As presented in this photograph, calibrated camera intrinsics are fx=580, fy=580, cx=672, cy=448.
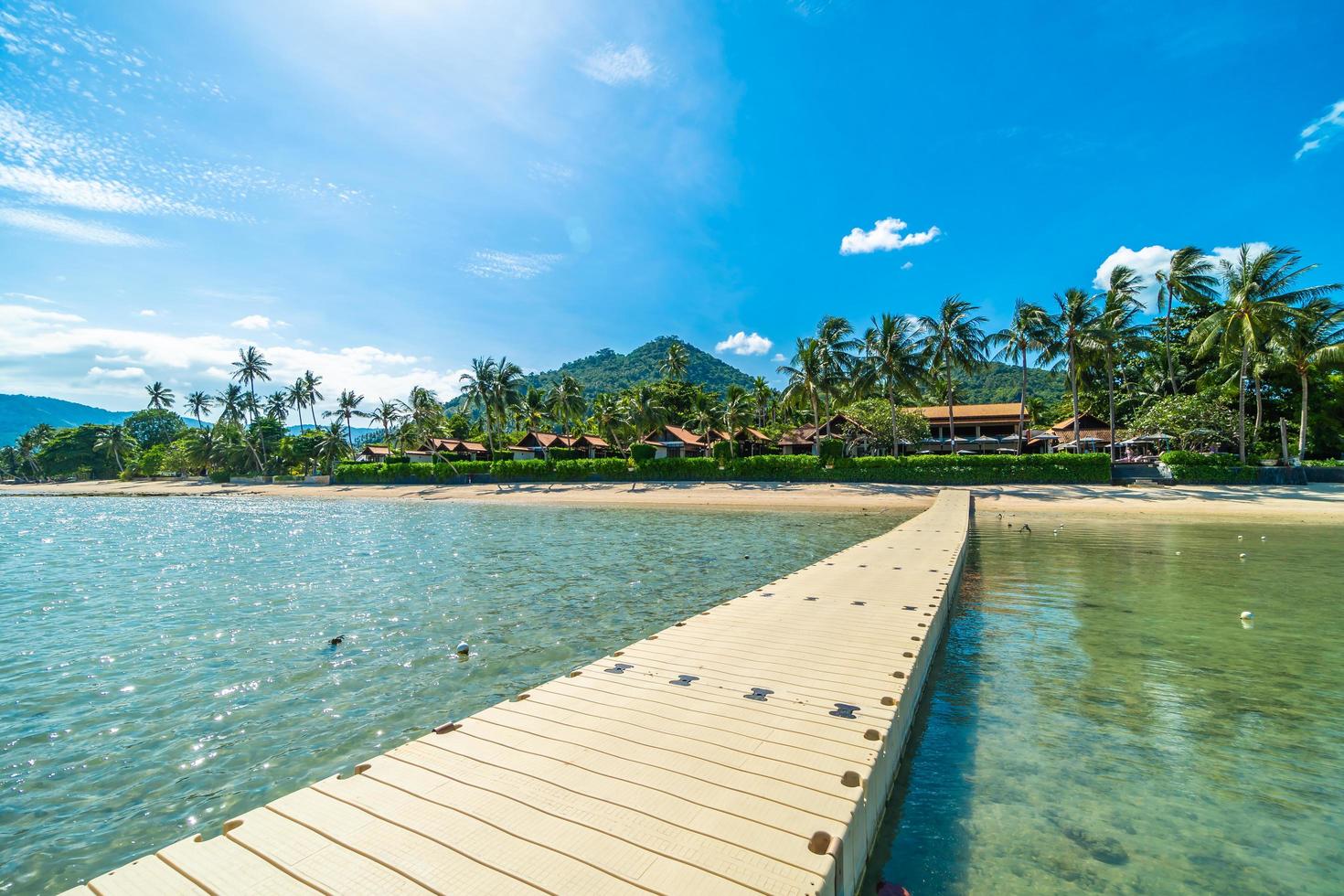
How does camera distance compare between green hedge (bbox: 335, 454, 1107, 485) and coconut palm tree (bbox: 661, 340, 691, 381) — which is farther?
coconut palm tree (bbox: 661, 340, 691, 381)

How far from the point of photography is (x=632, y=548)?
70.4ft

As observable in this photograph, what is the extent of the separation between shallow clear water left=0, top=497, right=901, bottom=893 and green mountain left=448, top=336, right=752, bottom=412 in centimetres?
12248

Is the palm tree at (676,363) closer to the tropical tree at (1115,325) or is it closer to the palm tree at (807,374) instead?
the palm tree at (807,374)

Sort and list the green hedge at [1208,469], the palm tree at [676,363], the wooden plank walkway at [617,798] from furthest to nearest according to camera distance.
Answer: the palm tree at [676,363]
the green hedge at [1208,469]
the wooden plank walkway at [617,798]

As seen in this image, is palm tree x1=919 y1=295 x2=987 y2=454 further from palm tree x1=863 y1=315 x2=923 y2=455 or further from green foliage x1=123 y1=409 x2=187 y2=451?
green foliage x1=123 y1=409 x2=187 y2=451

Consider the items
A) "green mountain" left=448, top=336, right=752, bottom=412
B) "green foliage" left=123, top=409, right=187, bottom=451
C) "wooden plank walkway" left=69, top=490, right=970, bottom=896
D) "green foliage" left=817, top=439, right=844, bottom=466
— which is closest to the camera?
"wooden plank walkway" left=69, top=490, right=970, bottom=896

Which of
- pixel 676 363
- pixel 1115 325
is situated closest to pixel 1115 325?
pixel 1115 325

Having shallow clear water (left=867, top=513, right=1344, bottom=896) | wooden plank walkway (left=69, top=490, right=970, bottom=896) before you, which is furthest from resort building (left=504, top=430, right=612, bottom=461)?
wooden plank walkway (left=69, top=490, right=970, bottom=896)

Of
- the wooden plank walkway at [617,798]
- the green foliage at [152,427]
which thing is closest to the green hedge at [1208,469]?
the wooden plank walkway at [617,798]

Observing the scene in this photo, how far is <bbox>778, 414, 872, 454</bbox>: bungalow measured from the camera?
54.1 meters

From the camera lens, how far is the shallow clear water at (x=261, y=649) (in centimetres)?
566

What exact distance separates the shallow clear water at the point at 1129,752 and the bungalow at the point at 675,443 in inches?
2101

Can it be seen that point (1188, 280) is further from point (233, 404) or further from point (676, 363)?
point (233, 404)

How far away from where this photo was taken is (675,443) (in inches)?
2564
